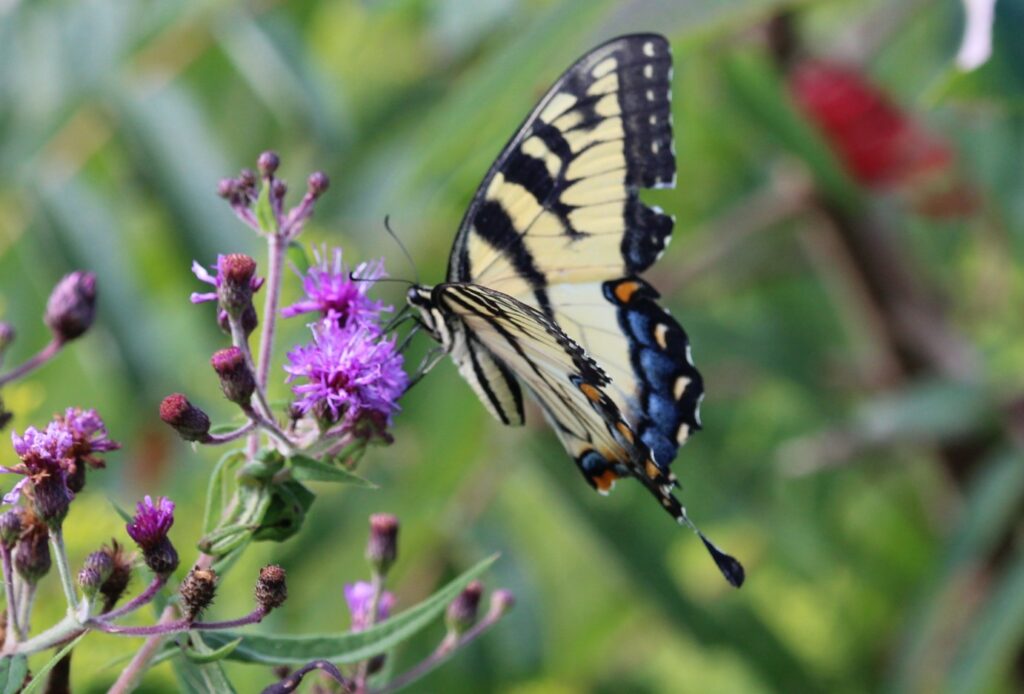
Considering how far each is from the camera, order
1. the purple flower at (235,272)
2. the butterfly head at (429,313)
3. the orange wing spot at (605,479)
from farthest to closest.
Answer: the orange wing spot at (605,479), the butterfly head at (429,313), the purple flower at (235,272)

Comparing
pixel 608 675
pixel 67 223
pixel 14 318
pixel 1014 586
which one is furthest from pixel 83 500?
pixel 1014 586

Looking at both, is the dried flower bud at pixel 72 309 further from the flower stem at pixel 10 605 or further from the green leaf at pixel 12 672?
the green leaf at pixel 12 672

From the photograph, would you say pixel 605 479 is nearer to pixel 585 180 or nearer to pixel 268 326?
pixel 585 180

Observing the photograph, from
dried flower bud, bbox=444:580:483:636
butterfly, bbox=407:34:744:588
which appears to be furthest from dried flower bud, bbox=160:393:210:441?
butterfly, bbox=407:34:744:588

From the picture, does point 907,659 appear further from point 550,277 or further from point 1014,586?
point 550,277

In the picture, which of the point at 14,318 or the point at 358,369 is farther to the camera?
the point at 14,318

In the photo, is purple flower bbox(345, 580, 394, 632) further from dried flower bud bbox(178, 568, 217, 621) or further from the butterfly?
the butterfly

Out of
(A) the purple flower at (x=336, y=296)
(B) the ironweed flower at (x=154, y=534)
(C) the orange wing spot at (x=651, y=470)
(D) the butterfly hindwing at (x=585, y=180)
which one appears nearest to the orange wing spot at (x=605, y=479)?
(C) the orange wing spot at (x=651, y=470)
